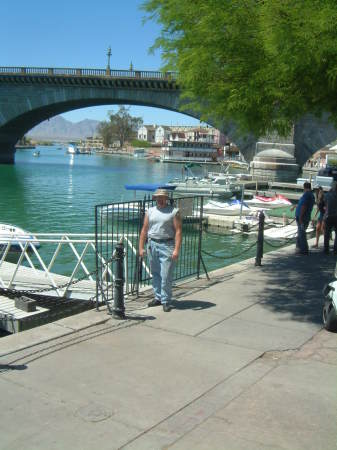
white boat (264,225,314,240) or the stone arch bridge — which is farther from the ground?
the stone arch bridge

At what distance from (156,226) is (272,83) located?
291 cm

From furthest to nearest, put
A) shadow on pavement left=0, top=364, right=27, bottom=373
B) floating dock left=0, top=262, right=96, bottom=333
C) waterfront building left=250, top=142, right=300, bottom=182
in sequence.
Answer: waterfront building left=250, top=142, right=300, bottom=182 < floating dock left=0, top=262, right=96, bottom=333 < shadow on pavement left=0, top=364, right=27, bottom=373

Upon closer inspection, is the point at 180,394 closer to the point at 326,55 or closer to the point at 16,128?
the point at 326,55

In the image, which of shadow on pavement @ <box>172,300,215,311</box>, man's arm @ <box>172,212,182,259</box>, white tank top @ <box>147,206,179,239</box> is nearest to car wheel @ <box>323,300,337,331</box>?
shadow on pavement @ <box>172,300,215,311</box>

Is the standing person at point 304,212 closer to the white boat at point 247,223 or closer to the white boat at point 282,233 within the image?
the white boat at point 282,233

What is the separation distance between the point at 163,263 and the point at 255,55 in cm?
358

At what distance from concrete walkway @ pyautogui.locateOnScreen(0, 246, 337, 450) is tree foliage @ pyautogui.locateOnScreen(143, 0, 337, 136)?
333 centimetres

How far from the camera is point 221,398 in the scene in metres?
5.19

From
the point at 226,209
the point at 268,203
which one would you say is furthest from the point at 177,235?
the point at 268,203

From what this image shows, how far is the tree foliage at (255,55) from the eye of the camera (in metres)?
7.30

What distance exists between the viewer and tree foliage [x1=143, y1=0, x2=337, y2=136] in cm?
730

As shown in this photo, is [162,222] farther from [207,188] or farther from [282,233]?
[207,188]

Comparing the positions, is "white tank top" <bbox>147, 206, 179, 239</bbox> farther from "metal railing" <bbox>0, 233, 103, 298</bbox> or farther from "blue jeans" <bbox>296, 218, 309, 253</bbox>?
"blue jeans" <bbox>296, 218, 309, 253</bbox>

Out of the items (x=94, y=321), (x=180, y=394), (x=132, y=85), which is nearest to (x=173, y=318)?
(x=94, y=321)
